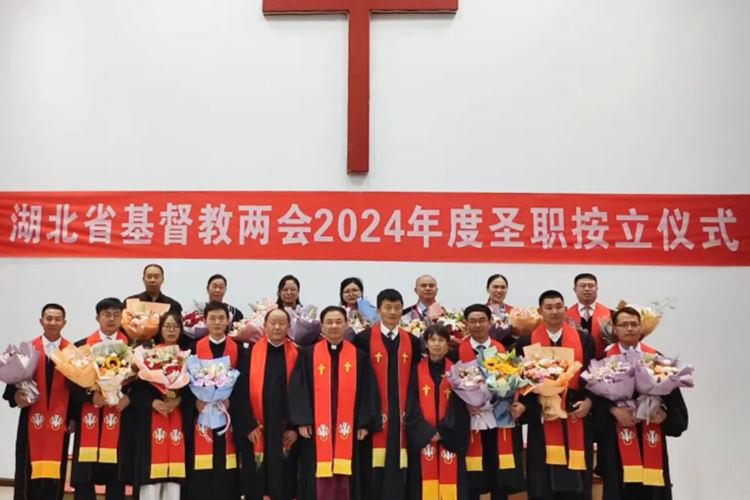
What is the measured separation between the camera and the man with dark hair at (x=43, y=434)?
3.58 m

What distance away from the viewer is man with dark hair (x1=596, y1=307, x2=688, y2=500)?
3.33 meters

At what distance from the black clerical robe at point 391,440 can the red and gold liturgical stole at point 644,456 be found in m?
1.25

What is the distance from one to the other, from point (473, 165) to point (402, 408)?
2661 mm

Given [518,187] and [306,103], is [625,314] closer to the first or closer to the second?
[518,187]

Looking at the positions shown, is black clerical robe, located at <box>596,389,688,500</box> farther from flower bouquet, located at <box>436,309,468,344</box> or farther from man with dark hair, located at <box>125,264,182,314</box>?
man with dark hair, located at <box>125,264,182,314</box>

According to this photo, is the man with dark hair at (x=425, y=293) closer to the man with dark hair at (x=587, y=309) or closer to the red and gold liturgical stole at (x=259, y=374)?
the man with dark hair at (x=587, y=309)

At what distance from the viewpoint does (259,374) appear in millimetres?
3520

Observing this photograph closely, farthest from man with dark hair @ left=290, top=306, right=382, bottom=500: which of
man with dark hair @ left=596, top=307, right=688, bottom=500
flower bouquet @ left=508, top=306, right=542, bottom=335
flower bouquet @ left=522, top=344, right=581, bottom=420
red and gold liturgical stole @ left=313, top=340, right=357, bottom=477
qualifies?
man with dark hair @ left=596, top=307, right=688, bottom=500

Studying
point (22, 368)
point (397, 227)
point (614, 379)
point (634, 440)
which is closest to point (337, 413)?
point (614, 379)

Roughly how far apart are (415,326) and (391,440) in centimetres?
81

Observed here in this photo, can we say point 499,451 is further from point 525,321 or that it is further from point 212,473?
point 212,473

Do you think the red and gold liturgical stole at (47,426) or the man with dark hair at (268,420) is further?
the red and gold liturgical stole at (47,426)

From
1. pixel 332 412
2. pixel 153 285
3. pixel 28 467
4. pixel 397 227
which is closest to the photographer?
pixel 332 412

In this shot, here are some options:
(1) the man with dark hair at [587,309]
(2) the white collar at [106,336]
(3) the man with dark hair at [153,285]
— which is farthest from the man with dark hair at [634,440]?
(3) the man with dark hair at [153,285]
